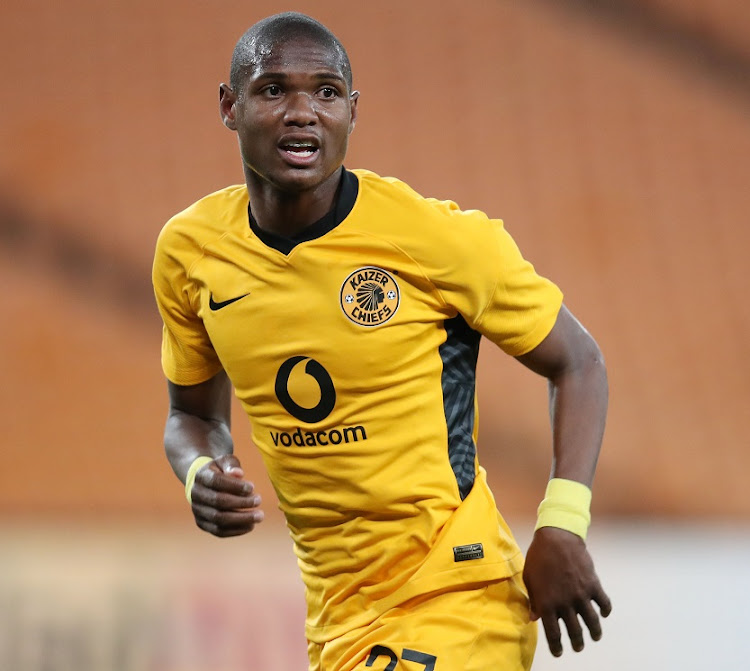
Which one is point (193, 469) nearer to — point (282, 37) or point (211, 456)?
point (211, 456)

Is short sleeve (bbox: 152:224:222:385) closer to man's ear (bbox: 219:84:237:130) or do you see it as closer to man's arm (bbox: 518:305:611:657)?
man's ear (bbox: 219:84:237:130)

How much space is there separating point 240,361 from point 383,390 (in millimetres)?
293

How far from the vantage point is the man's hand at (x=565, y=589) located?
6.70ft

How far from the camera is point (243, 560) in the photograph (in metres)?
4.62

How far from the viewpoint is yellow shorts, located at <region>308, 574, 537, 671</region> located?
2.06 metres

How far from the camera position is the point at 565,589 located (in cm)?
204

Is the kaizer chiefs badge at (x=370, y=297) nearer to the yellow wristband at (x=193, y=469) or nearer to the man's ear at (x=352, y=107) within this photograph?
the man's ear at (x=352, y=107)

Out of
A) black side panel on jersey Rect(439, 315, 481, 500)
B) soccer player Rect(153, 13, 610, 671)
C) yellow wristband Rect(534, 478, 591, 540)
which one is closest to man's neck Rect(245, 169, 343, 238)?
soccer player Rect(153, 13, 610, 671)

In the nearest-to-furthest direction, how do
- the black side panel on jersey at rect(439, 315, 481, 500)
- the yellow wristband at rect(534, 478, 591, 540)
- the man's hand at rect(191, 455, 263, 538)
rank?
1. the man's hand at rect(191, 455, 263, 538)
2. the yellow wristband at rect(534, 478, 591, 540)
3. the black side panel on jersey at rect(439, 315, 481, 500)

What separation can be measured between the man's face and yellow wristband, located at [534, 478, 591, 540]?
731 millimetres

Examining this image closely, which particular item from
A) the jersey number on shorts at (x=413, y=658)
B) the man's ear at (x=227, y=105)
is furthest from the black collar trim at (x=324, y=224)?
the jersey number on shorts at (x=413, y=658)

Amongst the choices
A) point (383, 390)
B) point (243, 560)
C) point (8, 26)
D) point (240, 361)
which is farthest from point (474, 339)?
point (8, 26)

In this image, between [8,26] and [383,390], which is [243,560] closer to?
[383,390]

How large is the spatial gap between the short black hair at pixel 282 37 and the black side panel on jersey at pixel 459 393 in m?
0.53
